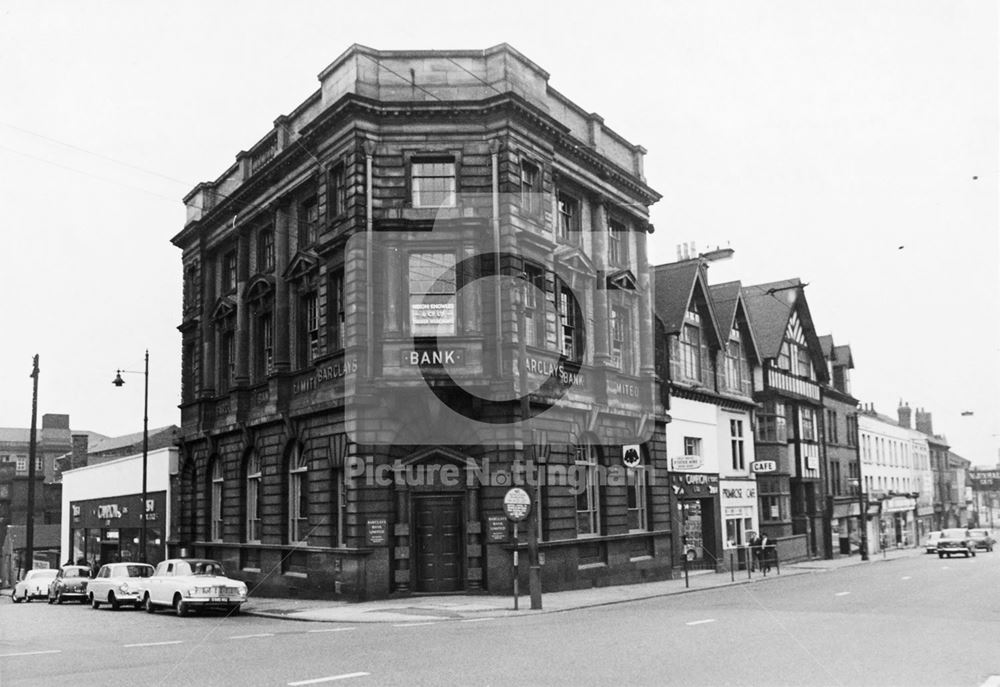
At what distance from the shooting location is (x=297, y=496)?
2964cm

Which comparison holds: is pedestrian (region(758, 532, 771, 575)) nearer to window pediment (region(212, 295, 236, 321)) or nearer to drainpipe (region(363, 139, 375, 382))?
drainpipe (region(363, 139, 375, 382))

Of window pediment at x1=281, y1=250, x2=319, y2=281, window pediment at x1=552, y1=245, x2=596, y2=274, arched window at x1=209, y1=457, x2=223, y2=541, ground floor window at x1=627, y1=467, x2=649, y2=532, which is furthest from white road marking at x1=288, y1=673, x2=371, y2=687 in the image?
arched window at x1=209, y1=457, x2=223, y2=541

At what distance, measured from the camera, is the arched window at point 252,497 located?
32.5 metres

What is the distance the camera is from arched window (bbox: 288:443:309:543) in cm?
2894

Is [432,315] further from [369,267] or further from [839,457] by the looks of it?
[839,457]

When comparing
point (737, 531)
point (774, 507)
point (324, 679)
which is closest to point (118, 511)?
point (737, 531)

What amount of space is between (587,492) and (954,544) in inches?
1175

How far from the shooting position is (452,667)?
12.8 metres

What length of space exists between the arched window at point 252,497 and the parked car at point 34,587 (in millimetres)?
9951

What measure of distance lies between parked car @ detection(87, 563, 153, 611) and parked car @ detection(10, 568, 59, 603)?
9.36 meters

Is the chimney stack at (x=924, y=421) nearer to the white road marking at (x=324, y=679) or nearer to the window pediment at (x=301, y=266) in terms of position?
the window pediment at (x=301, y=266)

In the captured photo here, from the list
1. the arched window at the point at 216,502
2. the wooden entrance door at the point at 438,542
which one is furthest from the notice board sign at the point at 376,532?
the arched window at the point at 216,502

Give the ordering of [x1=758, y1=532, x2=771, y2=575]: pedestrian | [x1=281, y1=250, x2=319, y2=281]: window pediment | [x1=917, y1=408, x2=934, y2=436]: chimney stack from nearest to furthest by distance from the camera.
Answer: [x1=281, y1=250, x2=319, y2=281]: window pediment < [x1=758, y1=532, x2=771, y2=575]: pedestrian < [x1=917, y1=408, x2=934, y2=436]: chimney stack

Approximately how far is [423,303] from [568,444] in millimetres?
6101
